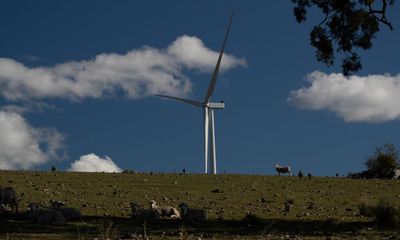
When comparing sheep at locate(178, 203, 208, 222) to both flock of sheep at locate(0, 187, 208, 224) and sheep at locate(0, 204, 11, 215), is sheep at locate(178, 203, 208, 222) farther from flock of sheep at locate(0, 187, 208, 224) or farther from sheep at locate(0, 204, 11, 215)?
sheep at locate(0, 204, 11, 215)

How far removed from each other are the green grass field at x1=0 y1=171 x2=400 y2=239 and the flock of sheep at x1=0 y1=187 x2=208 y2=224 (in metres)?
0.40

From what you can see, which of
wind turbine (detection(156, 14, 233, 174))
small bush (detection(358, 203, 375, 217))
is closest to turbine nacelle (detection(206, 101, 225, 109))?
wind turbine (detection(156, 14, 233, 174))

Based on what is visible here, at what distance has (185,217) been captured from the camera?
23328 millimetres

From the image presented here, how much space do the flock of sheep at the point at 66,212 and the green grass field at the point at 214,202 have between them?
40 cm

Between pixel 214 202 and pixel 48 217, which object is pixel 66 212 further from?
pixel 214 202

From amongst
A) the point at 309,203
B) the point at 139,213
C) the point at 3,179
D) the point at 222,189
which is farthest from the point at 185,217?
the point at 3,179

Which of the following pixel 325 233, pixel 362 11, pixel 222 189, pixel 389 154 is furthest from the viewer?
pixel 389 154

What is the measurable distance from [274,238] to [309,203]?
13.2 meters

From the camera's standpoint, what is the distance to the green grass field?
753 inches

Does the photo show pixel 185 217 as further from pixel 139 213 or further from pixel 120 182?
pixel 120 182

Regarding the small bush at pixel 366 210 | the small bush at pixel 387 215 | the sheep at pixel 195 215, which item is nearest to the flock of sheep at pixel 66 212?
the sheep at pixel 195 215

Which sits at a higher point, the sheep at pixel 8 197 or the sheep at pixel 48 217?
the sheep at pixel 8 197

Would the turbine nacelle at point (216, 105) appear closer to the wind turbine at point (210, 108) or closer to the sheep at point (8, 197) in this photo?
the wind turbine at point (210, 108)

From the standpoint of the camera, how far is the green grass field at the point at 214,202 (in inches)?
753
